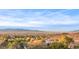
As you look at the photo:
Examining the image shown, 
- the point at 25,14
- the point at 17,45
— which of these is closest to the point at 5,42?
the point at 17,45

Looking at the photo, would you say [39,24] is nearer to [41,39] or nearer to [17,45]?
[41,39]

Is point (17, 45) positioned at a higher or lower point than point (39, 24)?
lower

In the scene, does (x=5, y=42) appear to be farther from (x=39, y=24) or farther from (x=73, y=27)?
(x=73, y=27)

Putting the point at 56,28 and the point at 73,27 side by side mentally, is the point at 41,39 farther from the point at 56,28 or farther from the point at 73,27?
the point at 73,27
